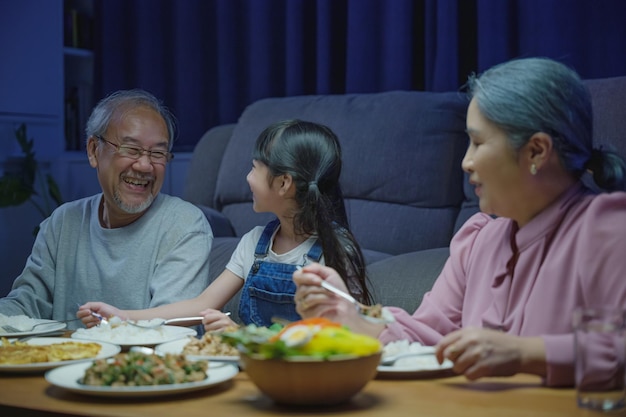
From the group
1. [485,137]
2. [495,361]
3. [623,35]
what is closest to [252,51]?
[623,35]

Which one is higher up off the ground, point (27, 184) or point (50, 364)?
point (50, 364)

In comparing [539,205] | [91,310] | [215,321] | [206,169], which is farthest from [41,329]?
[206,169]

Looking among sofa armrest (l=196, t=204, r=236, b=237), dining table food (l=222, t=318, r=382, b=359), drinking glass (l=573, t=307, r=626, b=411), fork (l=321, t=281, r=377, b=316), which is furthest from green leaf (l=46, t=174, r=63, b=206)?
drinking glass (l=573, t=307, r=626, b=411)

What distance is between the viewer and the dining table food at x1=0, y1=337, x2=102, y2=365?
1407mm

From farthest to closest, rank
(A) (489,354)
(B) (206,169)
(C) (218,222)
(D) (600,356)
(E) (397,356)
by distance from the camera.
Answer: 1. (B) (206,169)
2. (C) (218,222)
3. (E) (397,356)
4. (A) (489,354)
5. (D) (600,356)

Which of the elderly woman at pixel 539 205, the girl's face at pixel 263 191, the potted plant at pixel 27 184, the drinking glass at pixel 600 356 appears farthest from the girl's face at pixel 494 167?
the potted plant at pixel 27 184

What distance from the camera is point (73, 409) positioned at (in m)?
1.16

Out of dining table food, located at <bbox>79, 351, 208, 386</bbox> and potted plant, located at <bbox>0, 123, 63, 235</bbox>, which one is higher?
dining table food, located at <bbox>79, 351, 208, 386</bbox>

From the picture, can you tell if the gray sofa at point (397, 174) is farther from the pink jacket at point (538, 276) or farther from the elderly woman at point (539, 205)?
the elderly woman at point (539, 205)

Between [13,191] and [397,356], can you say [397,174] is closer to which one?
[397,356]

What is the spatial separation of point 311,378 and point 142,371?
0.79ft

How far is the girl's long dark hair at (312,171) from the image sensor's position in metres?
2.18

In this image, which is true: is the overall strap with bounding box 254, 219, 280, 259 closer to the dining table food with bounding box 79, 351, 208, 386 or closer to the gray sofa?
the gray sofa

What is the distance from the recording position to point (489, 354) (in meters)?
1.22
